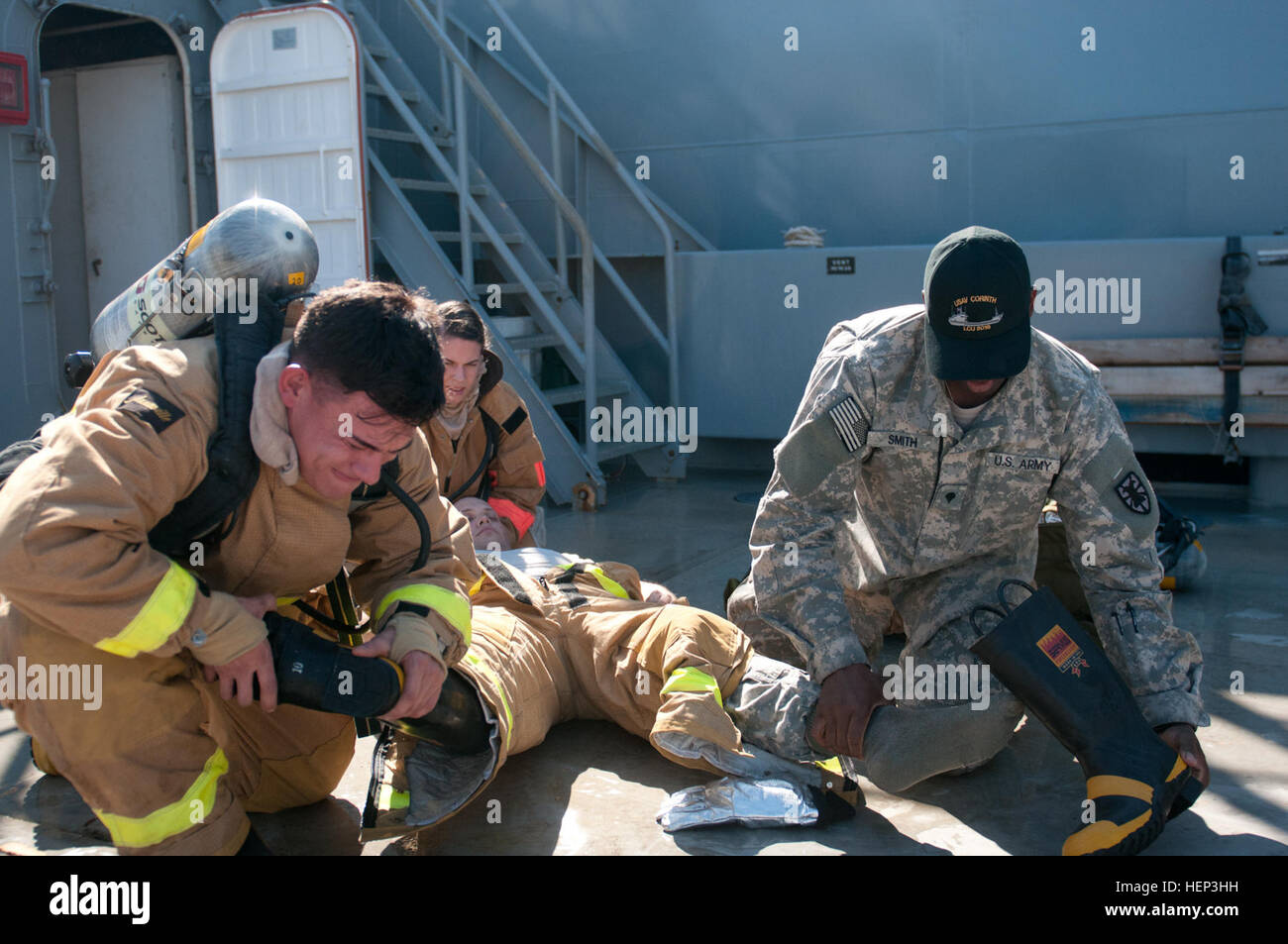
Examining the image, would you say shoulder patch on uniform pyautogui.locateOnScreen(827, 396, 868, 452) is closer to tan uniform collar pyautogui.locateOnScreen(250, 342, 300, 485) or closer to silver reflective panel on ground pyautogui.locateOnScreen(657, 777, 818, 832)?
silver reflective panel on ground pyautogui.locateOnScreen(657, 777, 818, 832)

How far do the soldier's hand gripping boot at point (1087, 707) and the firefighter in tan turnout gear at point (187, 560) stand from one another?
3.76 ft

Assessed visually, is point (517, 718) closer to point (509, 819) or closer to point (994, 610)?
point (509, 819)

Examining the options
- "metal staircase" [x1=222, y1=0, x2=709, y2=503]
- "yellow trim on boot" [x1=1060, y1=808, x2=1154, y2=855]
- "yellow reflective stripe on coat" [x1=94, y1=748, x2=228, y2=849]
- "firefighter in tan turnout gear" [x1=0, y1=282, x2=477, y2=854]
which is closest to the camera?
"firefighter in tan turnout gear" [x1=0, y1=282, x2=477, y2=854]

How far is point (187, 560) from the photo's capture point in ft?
6.94

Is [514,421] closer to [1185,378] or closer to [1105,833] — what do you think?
[1105,833]

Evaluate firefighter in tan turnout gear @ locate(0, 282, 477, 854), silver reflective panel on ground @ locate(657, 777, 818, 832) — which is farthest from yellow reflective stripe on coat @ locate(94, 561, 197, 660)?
silver reflective panel on ground @ locate(657, 777, 818, 832)

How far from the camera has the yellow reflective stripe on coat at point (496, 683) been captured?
2.44 m

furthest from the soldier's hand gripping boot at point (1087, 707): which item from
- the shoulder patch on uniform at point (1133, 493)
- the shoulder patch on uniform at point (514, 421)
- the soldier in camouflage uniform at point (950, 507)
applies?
the shoulder patch on uniform at point (514, 421)

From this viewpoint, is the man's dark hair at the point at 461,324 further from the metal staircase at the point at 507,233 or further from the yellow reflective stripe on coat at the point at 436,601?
the metal staircase at the point at 507,233

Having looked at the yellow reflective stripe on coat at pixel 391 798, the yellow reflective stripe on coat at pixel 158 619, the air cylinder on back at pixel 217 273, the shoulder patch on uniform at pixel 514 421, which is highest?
the air cylinder on back at pixel 217 273

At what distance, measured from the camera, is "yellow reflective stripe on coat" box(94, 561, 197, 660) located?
184 centimetres

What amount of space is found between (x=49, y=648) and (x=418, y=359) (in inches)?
30.6

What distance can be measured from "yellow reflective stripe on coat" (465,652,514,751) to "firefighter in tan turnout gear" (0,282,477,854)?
249mm

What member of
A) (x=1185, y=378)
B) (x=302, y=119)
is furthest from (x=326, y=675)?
(x=1185, y=378)
